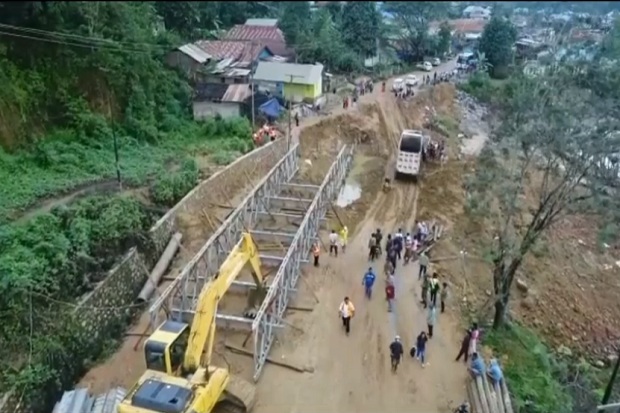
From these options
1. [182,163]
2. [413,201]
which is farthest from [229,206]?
[413,201]

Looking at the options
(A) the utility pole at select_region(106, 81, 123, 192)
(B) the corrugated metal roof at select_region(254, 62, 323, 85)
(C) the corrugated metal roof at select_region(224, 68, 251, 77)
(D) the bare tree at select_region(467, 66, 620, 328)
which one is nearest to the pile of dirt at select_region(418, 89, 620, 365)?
(D) the bare tree at select_region(467, 66, 620, 328)

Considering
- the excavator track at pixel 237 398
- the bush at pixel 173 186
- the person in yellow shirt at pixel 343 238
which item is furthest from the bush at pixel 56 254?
the person in yellow shirt at pixel 343 238

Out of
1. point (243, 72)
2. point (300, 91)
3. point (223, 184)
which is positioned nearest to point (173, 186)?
point (223, 184)

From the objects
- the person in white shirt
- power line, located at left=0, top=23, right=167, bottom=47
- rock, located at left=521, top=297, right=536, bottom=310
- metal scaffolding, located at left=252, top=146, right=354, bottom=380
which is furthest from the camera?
the person in white shirt

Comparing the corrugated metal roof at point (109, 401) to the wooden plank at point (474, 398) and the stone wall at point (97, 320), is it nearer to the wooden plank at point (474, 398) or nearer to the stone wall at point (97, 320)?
the stone wall at point (97, 320)

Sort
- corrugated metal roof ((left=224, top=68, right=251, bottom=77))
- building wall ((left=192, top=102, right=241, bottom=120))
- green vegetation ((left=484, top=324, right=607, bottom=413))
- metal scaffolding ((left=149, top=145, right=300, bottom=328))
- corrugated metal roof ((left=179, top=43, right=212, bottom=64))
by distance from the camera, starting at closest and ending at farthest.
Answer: green vegetation ((left=484, top=324, right=607, bottom=413))
metal scaffolding ((left=149, top=145, right=300, bottom=328))
corrugated metal roof ((left=179, top=43, right=212, bottom=64))
building wall ((left=192, top=102, right=241, bottom=120))
corrugated metal roof ((left=224, top=68, right=251, bottom=77))

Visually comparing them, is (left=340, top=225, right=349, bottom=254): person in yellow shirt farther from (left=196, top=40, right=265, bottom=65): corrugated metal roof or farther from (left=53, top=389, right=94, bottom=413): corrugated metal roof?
(left=196, top=40, right=265, bottom=65): corrugated metal roof

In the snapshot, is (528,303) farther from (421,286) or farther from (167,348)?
(167,348)

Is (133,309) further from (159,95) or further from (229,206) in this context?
(159,95)
